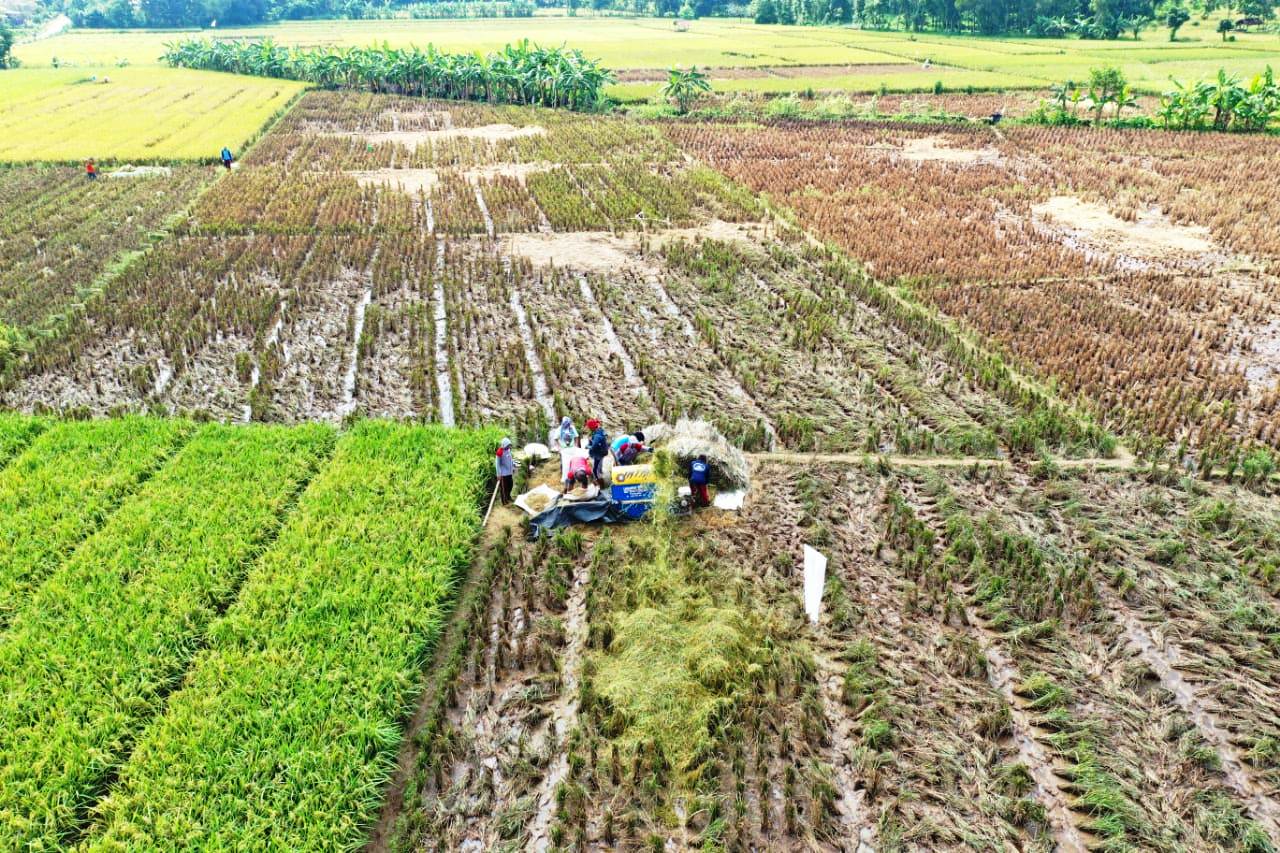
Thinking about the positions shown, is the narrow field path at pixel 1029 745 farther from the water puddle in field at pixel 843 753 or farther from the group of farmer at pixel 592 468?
the group of farmer at pixel 592 468

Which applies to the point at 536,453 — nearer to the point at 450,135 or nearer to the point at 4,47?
the point at 450,135

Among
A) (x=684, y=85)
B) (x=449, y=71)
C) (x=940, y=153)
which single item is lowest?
(x=940, y=153)

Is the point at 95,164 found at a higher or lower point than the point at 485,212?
higher

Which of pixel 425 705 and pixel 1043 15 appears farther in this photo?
pixel 1043 15

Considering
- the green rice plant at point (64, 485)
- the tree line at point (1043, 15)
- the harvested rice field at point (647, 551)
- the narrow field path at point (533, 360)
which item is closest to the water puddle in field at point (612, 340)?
the harvested rice field at point (647, 551)

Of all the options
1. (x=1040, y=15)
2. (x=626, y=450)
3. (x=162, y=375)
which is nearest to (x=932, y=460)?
(x=626, y=450)

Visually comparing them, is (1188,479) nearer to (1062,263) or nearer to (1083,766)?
(1083,766)

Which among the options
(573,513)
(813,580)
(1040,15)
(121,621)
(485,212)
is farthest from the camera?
(1040,15)
